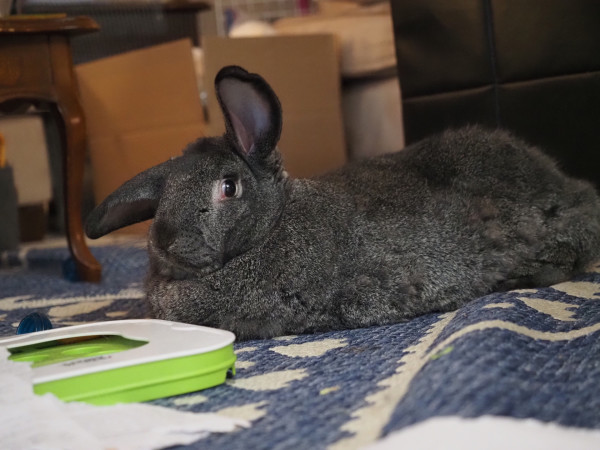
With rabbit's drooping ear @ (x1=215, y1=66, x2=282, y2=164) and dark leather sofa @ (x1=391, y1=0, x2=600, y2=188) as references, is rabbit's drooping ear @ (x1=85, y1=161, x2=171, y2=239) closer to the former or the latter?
rabbit's drooping ear @ (x1=215, y1=66, x2=282, y2=164)

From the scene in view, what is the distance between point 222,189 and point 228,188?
0.01 m

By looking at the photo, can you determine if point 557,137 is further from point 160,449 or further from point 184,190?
point 160,449

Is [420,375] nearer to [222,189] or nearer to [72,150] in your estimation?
[222,189]

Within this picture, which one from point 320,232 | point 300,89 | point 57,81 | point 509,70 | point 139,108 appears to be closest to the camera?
point 320,232

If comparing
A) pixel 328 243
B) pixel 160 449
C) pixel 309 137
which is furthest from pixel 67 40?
pixel 160 449

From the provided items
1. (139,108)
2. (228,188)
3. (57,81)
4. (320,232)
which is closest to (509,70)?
(320,232)

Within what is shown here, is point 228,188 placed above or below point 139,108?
below

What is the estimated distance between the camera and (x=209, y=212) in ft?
3.86

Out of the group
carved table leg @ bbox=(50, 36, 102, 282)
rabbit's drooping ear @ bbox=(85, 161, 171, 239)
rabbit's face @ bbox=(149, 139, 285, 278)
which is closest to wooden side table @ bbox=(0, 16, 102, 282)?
carved table leg @ bbox=(50, 36, 102, 282)

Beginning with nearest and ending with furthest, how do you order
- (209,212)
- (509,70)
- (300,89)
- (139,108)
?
(209,212) → (509,70) → (300,89) → (139,108)

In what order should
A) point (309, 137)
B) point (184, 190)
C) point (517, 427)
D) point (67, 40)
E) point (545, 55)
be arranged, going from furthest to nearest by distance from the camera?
1. point (309, 137)
2. point (67, 40)
3. point (545, 55)
4. point (184, 190)
5. point (517, 427)

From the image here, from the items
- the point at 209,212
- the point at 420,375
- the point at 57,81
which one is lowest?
the point at 420,375

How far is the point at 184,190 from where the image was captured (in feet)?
3.90

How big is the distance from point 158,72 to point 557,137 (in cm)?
156
